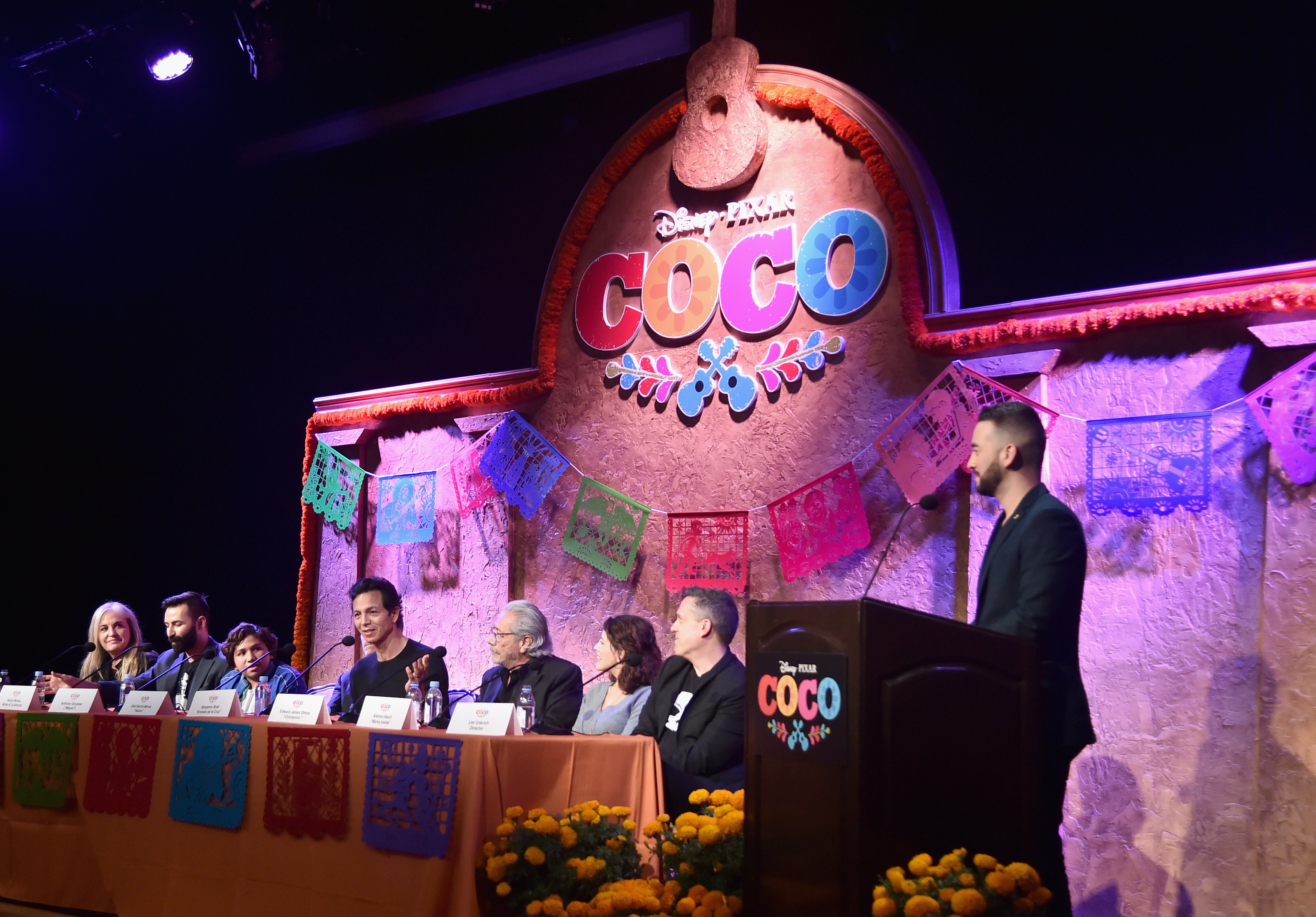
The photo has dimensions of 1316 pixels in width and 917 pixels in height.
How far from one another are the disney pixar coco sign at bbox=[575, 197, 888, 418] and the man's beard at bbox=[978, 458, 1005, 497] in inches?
54.5

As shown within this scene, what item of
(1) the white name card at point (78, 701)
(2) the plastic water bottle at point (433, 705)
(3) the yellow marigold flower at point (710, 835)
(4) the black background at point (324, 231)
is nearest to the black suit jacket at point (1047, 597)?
(3) the yellow marigold flower at point (710, 835)

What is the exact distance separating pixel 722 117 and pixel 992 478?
2415 mm

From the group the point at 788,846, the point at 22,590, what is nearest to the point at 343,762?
the point at 788,846

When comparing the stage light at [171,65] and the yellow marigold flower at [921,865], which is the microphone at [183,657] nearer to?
the stage light at [171,65]

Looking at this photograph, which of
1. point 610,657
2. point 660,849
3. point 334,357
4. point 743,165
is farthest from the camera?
point 334,357

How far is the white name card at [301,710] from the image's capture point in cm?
323

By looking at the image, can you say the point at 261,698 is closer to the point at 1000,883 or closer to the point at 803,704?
the point at 803,704

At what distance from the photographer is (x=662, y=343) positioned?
5.00m

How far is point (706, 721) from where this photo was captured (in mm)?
3447

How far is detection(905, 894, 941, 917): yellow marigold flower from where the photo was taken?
6.36 feet

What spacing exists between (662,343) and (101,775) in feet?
9.31

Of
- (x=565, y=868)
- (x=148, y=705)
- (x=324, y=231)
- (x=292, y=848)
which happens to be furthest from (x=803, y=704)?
(x=324, y=231)

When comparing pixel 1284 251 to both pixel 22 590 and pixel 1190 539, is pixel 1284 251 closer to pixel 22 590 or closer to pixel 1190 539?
pixel 1190 539

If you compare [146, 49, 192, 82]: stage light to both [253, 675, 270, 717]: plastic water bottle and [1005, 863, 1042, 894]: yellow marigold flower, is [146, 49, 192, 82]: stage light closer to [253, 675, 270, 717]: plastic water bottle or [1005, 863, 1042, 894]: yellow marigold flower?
[253, 675, 270, 717]: plastic water bottle
